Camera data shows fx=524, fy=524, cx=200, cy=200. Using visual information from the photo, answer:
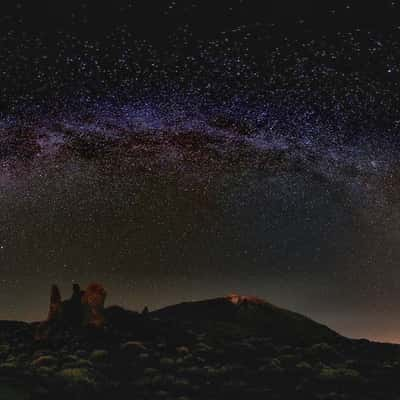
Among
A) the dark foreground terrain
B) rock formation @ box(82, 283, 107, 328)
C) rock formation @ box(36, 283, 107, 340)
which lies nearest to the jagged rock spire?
rock formation @ box(36, 283, 107, 340)

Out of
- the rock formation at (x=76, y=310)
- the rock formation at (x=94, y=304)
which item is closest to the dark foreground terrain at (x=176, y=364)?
the rock formation at (x=76, y=310)

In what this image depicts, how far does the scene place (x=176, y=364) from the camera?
38312 mm

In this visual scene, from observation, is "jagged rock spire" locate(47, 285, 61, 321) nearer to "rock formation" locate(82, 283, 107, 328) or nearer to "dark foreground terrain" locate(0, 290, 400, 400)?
"dark foreground terrain" locate(0, 290, 400, 400)

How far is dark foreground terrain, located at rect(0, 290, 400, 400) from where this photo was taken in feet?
96.0

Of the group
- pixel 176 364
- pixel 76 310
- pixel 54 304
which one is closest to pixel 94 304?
pixel 76 310

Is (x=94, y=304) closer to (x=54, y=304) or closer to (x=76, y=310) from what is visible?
(x=76, y=310)

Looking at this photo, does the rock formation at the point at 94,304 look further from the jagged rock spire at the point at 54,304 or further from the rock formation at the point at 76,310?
the jagged rock spire at the point at 54,304

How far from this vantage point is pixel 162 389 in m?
29.7

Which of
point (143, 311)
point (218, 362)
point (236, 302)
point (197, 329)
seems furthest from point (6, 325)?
point (236, 302)

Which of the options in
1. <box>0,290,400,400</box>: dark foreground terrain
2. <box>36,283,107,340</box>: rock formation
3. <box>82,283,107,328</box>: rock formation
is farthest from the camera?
<box>82,283,107,328</box>: rock formation

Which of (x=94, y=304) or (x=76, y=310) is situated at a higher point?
(x=94, y=304)

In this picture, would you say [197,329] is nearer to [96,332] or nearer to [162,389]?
[96,332]

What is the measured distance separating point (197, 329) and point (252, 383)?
29909mm

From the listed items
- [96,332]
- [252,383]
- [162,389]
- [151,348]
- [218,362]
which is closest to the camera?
[162,389]
